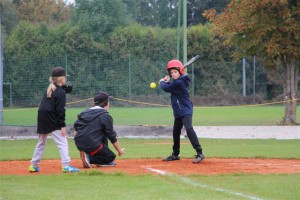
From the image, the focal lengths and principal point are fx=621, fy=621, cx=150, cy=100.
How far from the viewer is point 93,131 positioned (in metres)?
10.8

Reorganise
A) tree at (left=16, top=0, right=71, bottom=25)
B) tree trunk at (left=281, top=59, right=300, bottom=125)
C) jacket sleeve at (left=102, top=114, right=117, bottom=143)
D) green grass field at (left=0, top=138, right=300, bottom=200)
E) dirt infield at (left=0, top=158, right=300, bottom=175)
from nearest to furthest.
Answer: green grass field at (left=0, top=138, right=300, bottom=200) → dirt infield at (left=0, top=158, right=300, bottom=175) → jacket sleeve at (left=102, top=114, right=117, bottom=143) → tree trunk at (left=281, top=59, right=300, bottom=125) → tree at (left=16, top=0, right=71, bottom=25)

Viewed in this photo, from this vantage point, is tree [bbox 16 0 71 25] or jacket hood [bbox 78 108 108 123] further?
tree [bbox 16 0 71 25]

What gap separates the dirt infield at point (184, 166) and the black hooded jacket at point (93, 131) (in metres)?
0.43

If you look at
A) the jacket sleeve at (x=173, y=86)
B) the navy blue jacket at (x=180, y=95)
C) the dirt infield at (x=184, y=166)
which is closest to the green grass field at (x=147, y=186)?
the dirt infield at (x=184, y=166)

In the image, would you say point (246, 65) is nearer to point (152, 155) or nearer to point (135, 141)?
point (135, 141)

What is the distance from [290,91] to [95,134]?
52.7 feet

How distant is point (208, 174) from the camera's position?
32.6 feet

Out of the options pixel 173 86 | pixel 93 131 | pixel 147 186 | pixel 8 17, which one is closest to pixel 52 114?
pixel 93 131

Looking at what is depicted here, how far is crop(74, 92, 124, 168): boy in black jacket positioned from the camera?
35.2 ft

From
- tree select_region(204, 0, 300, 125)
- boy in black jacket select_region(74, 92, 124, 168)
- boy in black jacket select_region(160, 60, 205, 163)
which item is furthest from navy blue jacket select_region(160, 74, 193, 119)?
tree select_region(204, 0, 300, 125)

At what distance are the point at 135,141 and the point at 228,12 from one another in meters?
8.68

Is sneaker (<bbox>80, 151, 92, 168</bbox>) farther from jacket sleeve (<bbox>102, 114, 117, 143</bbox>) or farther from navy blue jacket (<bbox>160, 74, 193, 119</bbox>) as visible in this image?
navy blue jacket (<bbox>160, 74, 193, 119</bbox>)

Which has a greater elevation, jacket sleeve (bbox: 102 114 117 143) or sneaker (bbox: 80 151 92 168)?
jacket sleeve (bbox: 102 114 117 143)

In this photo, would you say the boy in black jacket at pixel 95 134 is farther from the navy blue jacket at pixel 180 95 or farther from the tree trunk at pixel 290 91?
the tree trunk at pixel 290 91
